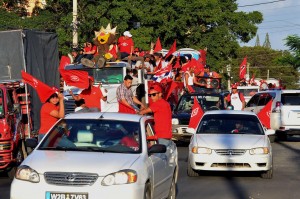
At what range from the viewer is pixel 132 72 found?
2209cm

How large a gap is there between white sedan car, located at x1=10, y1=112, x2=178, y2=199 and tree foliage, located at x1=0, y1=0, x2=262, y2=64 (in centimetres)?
2967

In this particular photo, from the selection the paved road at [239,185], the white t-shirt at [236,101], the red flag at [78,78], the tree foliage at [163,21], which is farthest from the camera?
the tree foliage at [163,21]

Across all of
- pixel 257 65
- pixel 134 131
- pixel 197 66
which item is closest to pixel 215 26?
pixel 197 66

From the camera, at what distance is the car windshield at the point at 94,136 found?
995 cm

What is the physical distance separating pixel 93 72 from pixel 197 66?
11.3 m

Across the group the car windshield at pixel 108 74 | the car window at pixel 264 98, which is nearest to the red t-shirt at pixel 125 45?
the car windshield at pixel 108 74

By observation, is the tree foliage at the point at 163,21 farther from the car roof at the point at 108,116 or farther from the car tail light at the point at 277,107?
the car roof at the point at 108,116

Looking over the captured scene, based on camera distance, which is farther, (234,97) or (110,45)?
(234,97)

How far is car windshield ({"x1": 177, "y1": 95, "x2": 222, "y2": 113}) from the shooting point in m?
24.5

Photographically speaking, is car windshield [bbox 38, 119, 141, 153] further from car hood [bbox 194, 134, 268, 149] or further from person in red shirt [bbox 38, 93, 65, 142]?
car hood [bbox 194, 134, 268, 149]

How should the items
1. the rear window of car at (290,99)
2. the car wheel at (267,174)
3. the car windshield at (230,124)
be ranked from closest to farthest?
the car wheel at (267,174), the car windshield at (230,124), the rear window of car at (290,99)

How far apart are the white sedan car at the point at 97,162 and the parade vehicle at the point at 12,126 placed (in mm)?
4620

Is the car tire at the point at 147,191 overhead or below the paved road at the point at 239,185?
overhead

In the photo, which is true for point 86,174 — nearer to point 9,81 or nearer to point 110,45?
point 9,81
